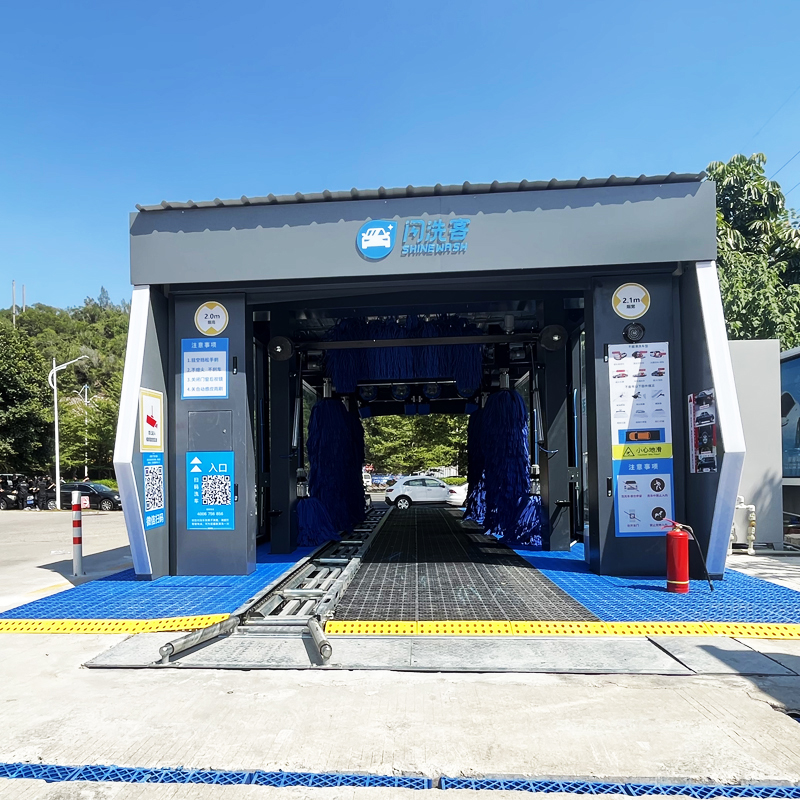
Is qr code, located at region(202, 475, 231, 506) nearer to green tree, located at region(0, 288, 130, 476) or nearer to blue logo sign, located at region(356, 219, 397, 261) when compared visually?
blue logo sign, located at region(356, 219, 397, 261)

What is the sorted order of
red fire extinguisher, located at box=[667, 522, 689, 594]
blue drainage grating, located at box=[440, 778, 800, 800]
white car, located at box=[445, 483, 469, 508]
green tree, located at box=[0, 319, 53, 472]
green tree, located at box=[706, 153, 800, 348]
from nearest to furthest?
1. blue drainage grating, located at box=[440, 778, 800, 800]
2. red fire extinguisher, located at box=[667, 522, 689, 594]
3. green tree, located at box=[706, 153, 800, 348]
4. white car, located at box=[445, 483, 469, 508]
5. green tree, located at box=[0, 319, 53, 472]

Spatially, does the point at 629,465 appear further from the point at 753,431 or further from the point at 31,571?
the point at 31,571

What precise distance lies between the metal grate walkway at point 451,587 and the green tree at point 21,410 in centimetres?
2551

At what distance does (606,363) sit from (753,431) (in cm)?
351

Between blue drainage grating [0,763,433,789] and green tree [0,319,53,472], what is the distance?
31.4 metres

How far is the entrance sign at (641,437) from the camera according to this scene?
27.6 ft

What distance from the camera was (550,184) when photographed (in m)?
8.18

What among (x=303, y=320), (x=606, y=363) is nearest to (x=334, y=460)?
(x=303, y=320)

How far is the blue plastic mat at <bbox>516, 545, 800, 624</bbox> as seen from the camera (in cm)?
639

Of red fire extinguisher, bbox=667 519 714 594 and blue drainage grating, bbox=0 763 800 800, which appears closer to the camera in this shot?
blue drainage grating, bbox=0 763 800 800

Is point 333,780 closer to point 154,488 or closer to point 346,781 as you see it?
point 346,781

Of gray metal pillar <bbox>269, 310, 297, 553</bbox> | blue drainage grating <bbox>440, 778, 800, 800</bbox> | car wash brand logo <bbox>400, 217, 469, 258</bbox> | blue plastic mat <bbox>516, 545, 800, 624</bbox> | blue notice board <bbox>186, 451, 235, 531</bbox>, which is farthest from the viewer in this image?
gray metal pillar <bbox>269, 310, 297, 553</bbox>

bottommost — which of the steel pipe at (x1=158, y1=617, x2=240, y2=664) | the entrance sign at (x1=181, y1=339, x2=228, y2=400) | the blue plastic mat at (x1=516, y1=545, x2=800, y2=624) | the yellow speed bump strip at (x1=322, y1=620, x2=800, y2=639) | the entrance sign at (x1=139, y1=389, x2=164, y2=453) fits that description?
the blue plastic mat at (x1=516, y1=545, x2=800, y2=624)

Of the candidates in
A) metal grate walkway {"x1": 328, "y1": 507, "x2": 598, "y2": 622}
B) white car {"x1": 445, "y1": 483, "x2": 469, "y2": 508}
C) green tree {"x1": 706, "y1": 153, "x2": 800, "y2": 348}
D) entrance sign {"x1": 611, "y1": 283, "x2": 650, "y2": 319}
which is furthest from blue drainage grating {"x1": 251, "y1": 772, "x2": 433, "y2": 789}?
green tree {"x1": 706, "y1": 153, "x2": 800, "y2": 348}
